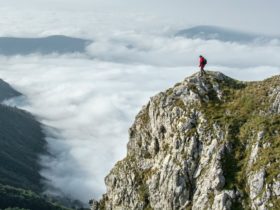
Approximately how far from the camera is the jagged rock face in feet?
243

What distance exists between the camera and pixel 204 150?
268ft

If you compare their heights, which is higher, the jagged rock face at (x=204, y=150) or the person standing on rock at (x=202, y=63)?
the person standing on rock at (x=202, y=63)

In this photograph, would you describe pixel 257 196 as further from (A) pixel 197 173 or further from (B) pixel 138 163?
(B) pixel 138 163

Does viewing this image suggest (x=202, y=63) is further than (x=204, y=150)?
Yes

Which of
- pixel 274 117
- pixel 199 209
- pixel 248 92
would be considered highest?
pixel 248 92

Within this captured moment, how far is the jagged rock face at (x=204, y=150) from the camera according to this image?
7400cm

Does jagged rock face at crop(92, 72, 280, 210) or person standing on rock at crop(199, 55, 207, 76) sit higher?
person standing on rock at crop(199, 55, 207, 76)

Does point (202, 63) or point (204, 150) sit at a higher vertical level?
point (202, 63)

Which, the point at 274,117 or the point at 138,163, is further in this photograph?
the point at 138,163

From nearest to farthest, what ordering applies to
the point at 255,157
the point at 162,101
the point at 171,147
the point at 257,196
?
the point at 257,196 < the point at 255,157 < the point at 171,147 < the point at 162,101

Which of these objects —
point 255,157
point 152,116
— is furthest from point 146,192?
point 255,157

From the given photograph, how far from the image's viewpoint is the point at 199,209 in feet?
252

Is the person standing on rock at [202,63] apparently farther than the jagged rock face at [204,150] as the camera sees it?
Yes

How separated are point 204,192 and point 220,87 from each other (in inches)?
956
